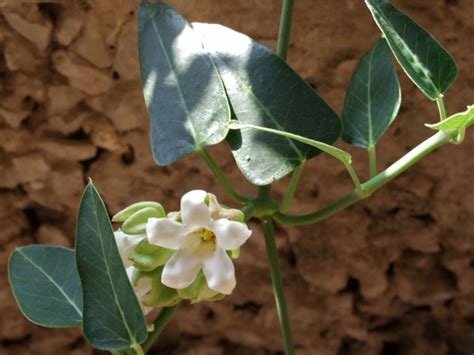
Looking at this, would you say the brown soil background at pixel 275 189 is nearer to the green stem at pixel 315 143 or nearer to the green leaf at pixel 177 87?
the green leaf at pixel 177 87

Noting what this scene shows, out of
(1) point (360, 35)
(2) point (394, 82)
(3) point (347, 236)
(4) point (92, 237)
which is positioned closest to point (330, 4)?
(1) point (360, 35)

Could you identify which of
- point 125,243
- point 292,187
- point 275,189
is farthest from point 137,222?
→ point 275,189

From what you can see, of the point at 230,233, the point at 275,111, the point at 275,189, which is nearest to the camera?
the point at 230,233

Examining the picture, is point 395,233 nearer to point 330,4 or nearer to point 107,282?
point 330,4

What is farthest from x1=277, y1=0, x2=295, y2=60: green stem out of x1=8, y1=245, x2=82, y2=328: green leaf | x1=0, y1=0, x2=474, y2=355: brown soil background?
x1=8, y1=245, x2=82, y2=328: green leaf

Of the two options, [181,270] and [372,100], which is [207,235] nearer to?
[181,270]

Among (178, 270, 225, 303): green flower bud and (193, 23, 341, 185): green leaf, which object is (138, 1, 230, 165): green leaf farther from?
(178, 270, 225, 303): green flower bud

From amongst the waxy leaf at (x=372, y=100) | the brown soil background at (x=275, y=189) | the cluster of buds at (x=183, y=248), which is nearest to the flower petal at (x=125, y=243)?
the cluster of buds at (x=183, y=248)
